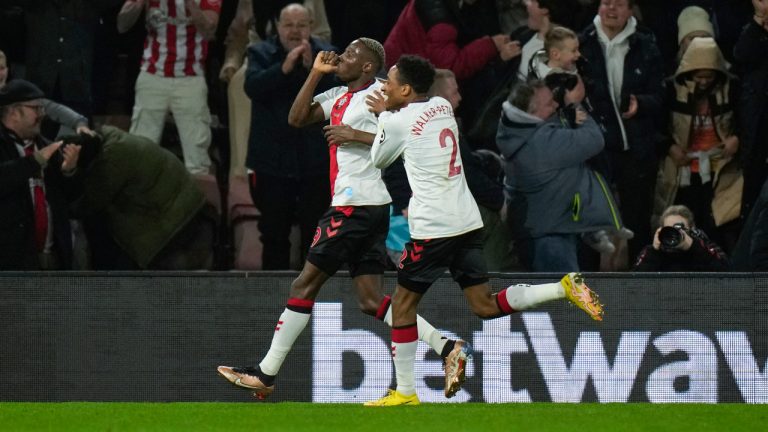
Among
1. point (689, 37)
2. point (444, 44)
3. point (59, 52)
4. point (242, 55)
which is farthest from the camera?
point (242, 55)

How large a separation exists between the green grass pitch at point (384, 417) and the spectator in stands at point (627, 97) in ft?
10.9

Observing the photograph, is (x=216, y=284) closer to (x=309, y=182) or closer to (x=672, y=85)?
(x=309, y=182)

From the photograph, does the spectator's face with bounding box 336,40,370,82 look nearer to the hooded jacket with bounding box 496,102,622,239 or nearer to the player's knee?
the player's knee

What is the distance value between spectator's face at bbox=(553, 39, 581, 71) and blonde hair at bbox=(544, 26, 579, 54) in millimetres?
24

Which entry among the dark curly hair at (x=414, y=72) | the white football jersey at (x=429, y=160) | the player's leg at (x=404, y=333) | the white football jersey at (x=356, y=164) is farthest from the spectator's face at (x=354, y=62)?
the player's leg at (x=404, y=333)

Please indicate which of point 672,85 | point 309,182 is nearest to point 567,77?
point 672,85

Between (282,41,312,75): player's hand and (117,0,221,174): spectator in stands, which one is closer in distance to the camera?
(282,41,312,75): player's hand

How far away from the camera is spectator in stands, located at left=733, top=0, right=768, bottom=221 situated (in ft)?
38.0

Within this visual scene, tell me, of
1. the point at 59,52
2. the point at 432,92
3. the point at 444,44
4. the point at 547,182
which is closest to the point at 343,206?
the point at 432,92

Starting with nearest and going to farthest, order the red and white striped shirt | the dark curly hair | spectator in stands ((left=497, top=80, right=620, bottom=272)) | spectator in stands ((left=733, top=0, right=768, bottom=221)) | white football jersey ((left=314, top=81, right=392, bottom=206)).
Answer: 1. the dark curly hair
2. white football jersey ((left=314, top=81, right=392, bottom=206))
3. spectator in stands ((left=497, top=80, right=620, bottom=272))
4. spectator in stands ((left=733, top=0, right=768, bottom=221))
5. the red and white striped shirt

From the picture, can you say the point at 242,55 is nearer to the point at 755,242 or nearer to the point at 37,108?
the point at 37,108

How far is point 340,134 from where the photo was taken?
28.5ft

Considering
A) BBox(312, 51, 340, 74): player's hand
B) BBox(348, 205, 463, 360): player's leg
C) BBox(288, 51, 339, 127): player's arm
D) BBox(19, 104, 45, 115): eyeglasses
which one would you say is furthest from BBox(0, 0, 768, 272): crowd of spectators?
BBox(312, 51, 340, 74): player's hand

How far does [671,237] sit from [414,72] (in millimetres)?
2962
